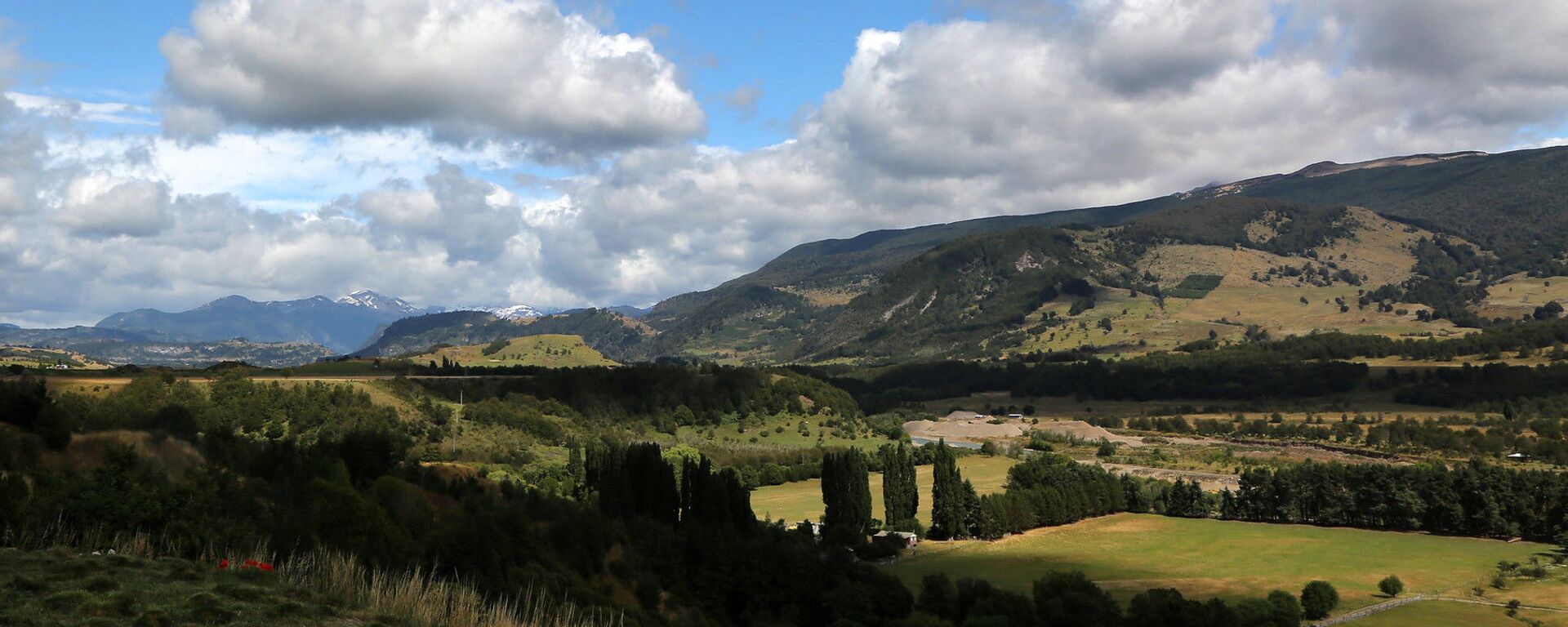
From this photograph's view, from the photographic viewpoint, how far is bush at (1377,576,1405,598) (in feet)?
242

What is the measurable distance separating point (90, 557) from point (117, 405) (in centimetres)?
10190

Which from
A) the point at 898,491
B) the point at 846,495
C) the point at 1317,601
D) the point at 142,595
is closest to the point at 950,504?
the point at 898,491

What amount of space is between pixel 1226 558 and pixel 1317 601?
23.6 metres

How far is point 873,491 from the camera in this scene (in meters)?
140

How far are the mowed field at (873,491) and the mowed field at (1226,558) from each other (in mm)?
19080

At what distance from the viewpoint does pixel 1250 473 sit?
12106 centimetres

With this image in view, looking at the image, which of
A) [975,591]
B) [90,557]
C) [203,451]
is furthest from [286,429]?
[90,557]

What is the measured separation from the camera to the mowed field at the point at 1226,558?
78375mm

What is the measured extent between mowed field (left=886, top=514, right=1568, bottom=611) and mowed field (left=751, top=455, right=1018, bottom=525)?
1908 centimetres

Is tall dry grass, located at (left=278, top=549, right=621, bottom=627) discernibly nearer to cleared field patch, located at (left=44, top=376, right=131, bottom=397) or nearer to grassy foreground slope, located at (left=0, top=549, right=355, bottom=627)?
grassy foreground slope, located at (left=0, top=549, right=355, bottom=627)

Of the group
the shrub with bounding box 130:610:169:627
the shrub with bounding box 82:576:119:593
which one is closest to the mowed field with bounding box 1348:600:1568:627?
the shrub with bounding box 130:610:169:627

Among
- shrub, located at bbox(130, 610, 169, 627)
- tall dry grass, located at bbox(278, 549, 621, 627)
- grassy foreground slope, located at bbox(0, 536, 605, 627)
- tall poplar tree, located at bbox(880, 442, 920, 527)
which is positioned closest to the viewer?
shrub, located at bbox(130, 610, 169, 627)

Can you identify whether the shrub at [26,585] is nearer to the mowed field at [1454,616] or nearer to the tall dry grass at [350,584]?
the tall dry grass at [350,584]

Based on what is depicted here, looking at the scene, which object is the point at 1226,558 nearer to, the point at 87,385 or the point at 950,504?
the point at 950,504
